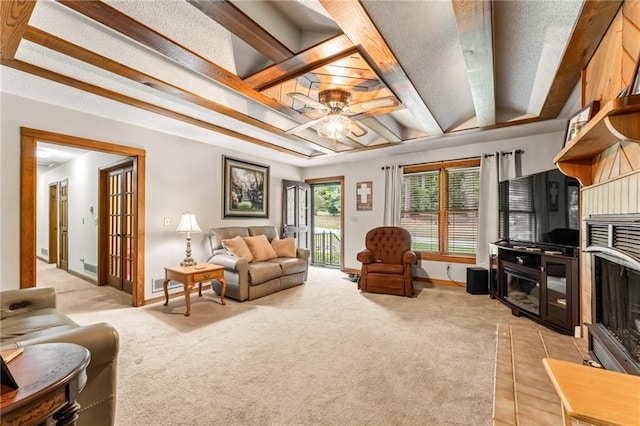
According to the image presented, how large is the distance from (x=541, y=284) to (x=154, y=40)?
4.12 meters

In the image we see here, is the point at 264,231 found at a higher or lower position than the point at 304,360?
higher

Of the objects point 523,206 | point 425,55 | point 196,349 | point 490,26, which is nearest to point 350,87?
point 425,55

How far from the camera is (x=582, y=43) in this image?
1.88 m

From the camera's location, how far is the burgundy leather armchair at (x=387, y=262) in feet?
13.4

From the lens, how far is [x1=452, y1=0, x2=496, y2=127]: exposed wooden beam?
5.21ft

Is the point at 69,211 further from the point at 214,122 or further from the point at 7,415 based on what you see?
the point at 7,415

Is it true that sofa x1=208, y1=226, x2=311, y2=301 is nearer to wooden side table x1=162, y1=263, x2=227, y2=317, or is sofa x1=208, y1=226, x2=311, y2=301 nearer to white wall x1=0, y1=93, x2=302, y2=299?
wooden side table x1=162, y1=263, x2=227, y2=317

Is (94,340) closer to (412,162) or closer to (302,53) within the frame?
(302,53)

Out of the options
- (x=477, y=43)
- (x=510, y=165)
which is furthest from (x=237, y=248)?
(x=510, y=165)

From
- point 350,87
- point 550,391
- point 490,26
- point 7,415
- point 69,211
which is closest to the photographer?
point 7,415

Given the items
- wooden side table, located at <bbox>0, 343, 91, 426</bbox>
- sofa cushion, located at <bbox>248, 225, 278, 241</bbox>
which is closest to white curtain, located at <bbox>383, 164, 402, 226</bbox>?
sofa cushion, located at <bbox>248, 225, 278, 241</bbox>

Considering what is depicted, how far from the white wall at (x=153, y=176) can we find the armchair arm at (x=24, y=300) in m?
0.94

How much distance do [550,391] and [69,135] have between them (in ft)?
15.7

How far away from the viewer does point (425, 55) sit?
225 centimetres
